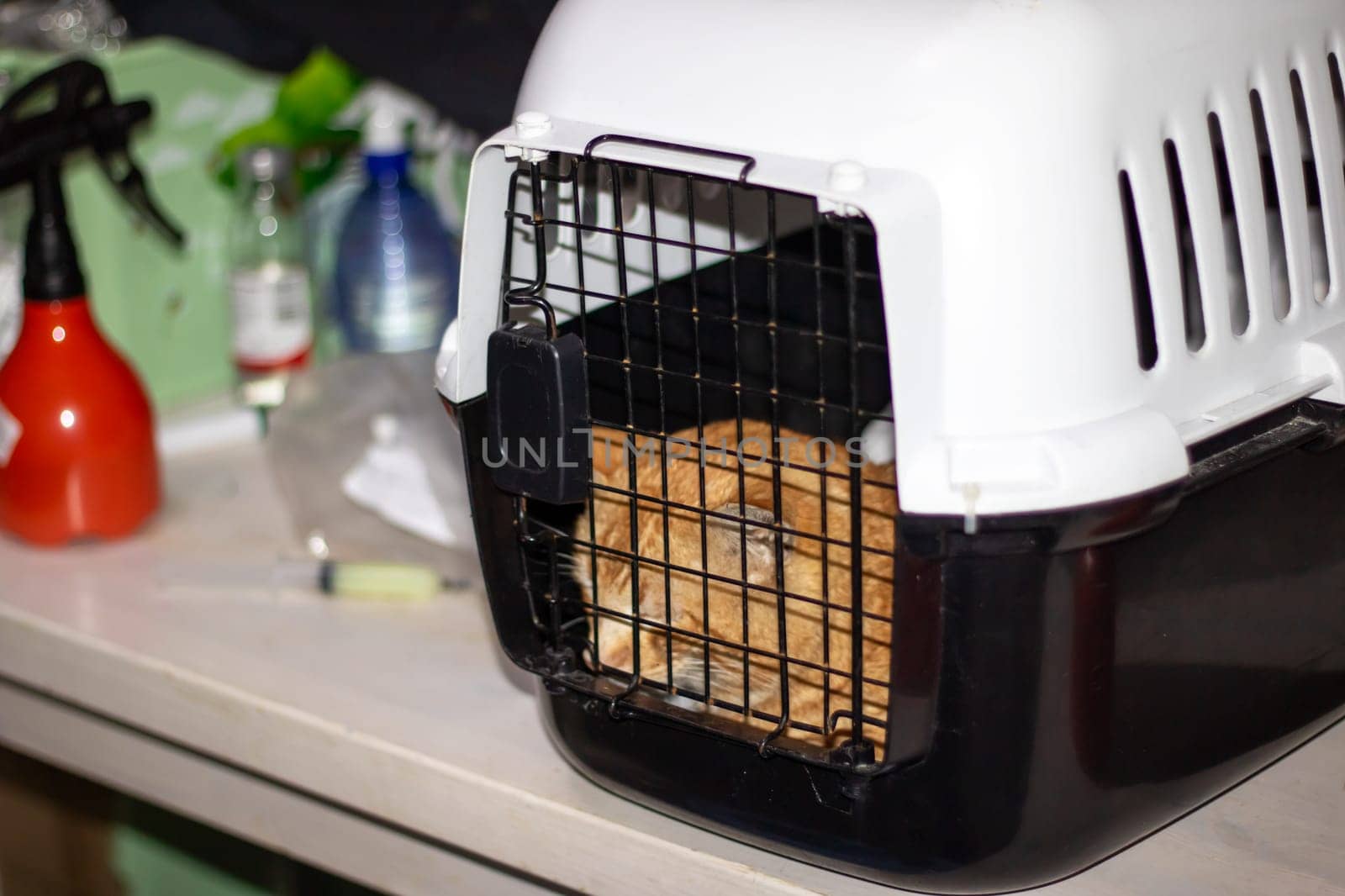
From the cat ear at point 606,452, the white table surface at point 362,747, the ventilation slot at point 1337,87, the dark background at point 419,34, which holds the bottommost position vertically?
the white table surface at point 362,747

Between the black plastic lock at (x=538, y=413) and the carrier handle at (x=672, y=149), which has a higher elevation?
the carrier handle at (x=672, y=149)

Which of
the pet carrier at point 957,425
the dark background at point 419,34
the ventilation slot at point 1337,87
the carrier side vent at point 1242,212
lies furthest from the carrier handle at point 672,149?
the dark background at point 419,34

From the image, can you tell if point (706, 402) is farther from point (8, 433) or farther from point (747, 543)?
point (8, 433)

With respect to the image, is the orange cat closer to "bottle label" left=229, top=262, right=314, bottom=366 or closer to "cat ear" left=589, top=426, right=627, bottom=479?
"cat ear" left=589, top=426, right=627, bottom=479

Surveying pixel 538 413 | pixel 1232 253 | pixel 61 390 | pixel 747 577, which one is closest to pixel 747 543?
pixel 747 577

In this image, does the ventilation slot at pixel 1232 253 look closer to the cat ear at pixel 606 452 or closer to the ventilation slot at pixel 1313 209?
the ventilation slot at pixel 1313 209

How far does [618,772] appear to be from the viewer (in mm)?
774

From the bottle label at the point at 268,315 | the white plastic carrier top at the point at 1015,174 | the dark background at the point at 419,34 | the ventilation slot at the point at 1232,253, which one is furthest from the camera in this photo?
the bottle label at the point at 268,315

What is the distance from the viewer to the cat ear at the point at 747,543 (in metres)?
0.79

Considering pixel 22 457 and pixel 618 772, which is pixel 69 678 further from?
pixel 618 772

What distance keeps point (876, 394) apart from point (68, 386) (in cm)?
62

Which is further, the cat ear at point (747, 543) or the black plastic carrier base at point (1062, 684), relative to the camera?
the cat ear at point (747, 543)

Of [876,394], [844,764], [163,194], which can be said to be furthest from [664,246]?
[163,194]

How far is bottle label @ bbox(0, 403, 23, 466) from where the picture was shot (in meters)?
1.08
